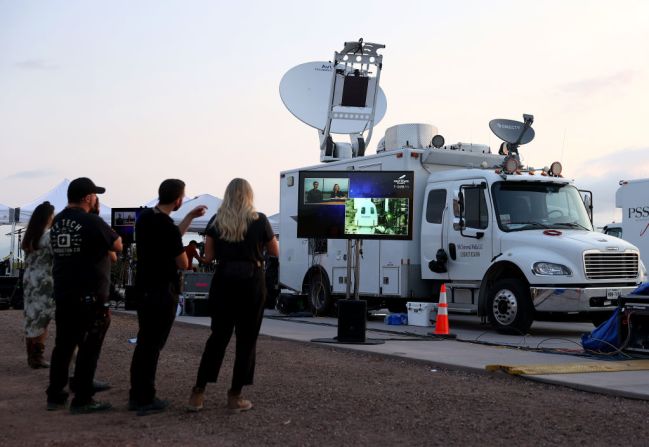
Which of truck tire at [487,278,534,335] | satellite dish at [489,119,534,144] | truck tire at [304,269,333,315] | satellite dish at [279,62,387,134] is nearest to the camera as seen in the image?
truck tire at [487,278,534,335]

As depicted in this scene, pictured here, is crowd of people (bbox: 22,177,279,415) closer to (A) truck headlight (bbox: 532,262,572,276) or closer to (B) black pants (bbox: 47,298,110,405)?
(B) black pants (bbox: 47,298,110,405)

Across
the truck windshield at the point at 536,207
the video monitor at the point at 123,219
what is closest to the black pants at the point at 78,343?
the truck windshield at the point at 536,207

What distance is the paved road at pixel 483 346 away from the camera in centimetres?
768

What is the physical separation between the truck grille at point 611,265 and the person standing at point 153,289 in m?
7.94

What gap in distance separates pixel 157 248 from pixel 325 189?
238 inches

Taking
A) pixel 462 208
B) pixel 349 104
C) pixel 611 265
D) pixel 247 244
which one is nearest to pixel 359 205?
pixel 462 208

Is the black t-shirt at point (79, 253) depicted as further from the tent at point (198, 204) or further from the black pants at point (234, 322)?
the tent at point (198, 204)

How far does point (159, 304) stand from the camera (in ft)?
20.3

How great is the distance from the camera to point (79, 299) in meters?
6.28

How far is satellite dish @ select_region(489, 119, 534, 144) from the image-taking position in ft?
50.8

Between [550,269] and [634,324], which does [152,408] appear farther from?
[550,269]

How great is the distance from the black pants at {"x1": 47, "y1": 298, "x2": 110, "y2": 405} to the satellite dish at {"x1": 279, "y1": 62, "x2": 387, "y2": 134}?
550 inches

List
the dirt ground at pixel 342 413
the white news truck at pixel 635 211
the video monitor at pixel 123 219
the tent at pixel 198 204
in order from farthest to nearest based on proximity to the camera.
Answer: the tent at pixel 198 204 → the white news truck at pixel 635 211 → the video monitor at pixel 123 219 → the dirt ground at pixel 342 413

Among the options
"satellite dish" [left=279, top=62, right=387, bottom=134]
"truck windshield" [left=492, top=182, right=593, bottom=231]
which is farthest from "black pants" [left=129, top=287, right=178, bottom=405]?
"satellite dish" [left=279, top=62, right=387, bottom=134]
